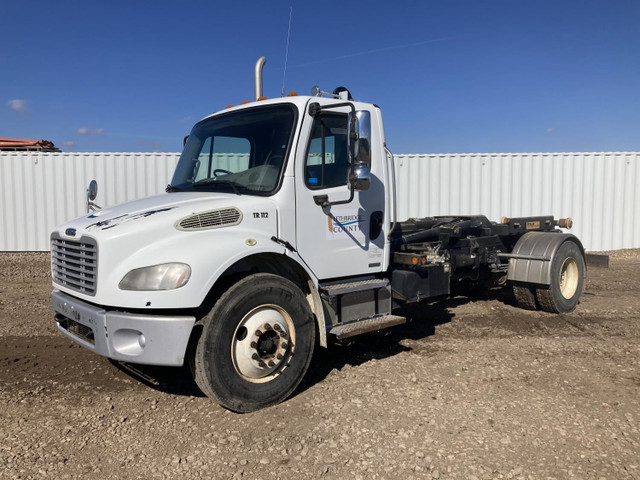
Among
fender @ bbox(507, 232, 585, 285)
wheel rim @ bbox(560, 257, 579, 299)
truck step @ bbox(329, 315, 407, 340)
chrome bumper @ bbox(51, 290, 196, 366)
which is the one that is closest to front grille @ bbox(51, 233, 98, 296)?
chrome bumper @ bbox(51, 290, 196, 366)

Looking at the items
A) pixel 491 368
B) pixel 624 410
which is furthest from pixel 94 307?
pixel 624 410

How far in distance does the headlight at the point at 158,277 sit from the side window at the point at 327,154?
144cm

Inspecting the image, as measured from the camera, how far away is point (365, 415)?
393 centimetres

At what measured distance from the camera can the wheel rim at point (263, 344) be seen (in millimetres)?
3910

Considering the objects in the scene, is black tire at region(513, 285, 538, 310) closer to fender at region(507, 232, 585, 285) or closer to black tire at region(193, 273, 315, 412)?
fender at region(507, 232, 585, 285)

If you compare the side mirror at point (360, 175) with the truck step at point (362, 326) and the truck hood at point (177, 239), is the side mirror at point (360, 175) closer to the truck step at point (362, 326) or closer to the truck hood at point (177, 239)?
the truck hood at point (177, 239)

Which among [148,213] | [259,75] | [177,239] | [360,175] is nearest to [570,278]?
[360,175]

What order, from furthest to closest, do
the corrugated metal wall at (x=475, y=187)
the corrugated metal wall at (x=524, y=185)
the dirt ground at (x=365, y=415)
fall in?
the corrugated metal wall at (x=524, y=185), the corrugated metal wall at (x=475, y=187), the dirt ground at (x=365, y=415)

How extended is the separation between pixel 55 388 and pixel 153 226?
1.91 meters

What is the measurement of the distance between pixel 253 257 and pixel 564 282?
537 cm

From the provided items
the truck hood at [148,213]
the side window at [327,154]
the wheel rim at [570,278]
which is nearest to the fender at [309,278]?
the truck hood at [148,213]

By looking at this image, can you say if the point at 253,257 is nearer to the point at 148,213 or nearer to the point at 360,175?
the point at 148,213

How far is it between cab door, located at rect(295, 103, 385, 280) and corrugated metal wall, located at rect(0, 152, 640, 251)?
9.42 metres

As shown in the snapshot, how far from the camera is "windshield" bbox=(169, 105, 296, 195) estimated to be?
4426 mm
